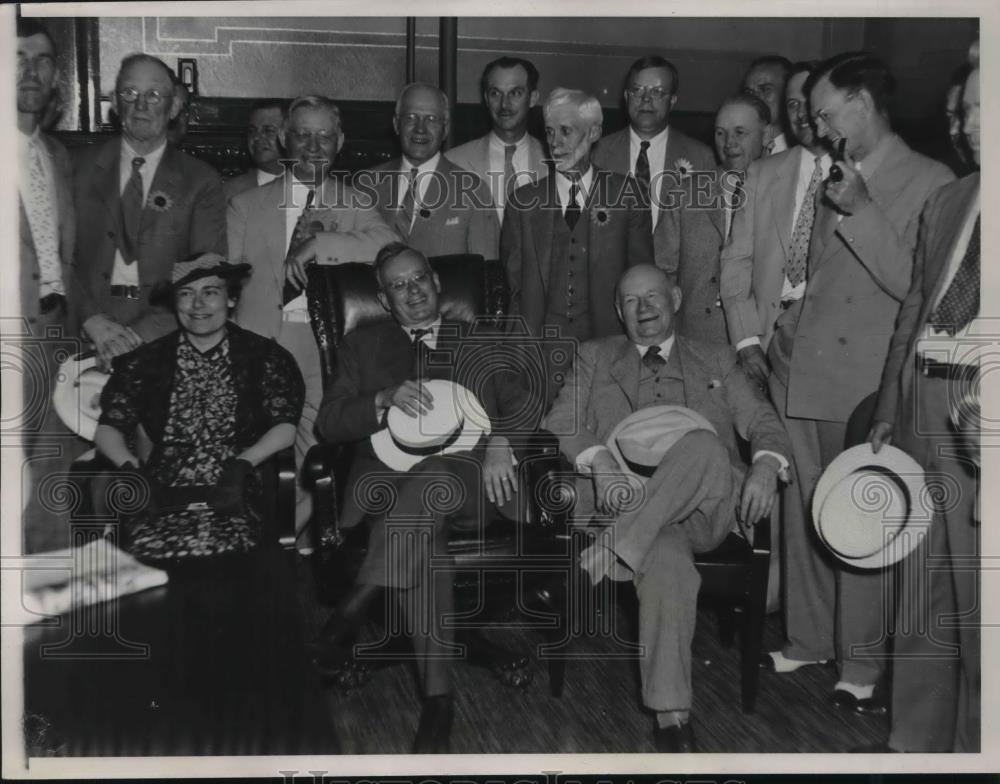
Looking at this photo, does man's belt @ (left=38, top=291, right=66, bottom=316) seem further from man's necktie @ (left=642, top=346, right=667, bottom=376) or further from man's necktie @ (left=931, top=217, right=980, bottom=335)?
man's necktie @ (left=931, top=217, right=980, bottom=335)

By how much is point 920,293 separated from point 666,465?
811mm

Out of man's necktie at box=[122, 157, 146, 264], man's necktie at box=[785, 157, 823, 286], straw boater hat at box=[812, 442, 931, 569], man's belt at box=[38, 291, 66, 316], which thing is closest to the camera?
straw boater hat at box=[812, 442, 931, 569]

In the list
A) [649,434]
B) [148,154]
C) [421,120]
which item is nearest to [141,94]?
[148,154]

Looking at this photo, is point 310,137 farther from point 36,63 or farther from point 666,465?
point 666,465

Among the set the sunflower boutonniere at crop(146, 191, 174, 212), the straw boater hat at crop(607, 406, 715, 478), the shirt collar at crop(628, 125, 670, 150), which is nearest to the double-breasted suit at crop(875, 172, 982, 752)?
the straw boater hat at crop(607, 406, 715, 478)

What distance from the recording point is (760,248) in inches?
133

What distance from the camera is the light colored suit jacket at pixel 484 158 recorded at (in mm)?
3777

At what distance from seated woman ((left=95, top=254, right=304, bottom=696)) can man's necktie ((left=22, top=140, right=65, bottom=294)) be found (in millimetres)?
312

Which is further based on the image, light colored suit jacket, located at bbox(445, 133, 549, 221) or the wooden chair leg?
light colored suit jacket, located at bbox(445, 133, 549, 221)

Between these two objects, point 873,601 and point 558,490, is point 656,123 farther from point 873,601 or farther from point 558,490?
point 873,601

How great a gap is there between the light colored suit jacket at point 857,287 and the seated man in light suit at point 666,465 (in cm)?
19

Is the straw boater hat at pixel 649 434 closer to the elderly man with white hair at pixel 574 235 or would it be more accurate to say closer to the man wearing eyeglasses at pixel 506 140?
the elderly man with white hair at pixel 574 235

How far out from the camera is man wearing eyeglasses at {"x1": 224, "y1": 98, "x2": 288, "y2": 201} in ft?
12.3

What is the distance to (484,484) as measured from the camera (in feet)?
10.0
